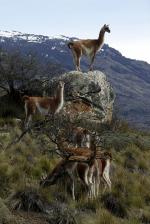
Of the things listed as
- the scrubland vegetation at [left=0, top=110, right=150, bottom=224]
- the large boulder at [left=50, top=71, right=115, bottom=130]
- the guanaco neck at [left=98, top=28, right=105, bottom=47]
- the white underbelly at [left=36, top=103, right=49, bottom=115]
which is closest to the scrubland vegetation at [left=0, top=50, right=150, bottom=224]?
the scrubland vegetation at [left=0, top=110, right=150, bottom=224]

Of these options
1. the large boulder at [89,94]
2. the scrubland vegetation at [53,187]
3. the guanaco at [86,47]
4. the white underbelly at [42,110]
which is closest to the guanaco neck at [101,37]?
the guanaco at [86,47]

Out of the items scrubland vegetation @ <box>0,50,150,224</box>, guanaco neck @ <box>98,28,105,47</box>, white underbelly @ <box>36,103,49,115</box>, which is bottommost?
scrubland vegetation @ <box>0,50,150,224</box>

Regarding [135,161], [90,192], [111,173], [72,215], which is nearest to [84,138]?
[111,173]

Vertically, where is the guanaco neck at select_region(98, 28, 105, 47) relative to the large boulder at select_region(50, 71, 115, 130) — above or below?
above

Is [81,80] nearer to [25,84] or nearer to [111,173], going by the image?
[25,84]

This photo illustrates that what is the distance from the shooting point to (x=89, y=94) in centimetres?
2114

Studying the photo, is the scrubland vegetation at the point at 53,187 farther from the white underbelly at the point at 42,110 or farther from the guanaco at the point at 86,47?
the guanaco at the point at 86,47

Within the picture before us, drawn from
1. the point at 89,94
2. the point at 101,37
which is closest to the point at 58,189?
the point at 89,94

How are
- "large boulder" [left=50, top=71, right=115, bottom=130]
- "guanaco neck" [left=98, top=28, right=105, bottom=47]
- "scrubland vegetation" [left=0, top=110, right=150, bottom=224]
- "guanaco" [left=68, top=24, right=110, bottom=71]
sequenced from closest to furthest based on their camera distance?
"scrubland vegetation" [left=0, top=110, right=150, bottom=224]
"large boulder" [left=50, top=71, right=115, bottom=130]
"guanaco" [left=68, top=24, right=110, bottom=71]
"guanaco neck" [left=98, top=28, right=105, bottom=47]

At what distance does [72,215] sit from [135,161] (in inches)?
347

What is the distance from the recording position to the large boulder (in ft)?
66.5

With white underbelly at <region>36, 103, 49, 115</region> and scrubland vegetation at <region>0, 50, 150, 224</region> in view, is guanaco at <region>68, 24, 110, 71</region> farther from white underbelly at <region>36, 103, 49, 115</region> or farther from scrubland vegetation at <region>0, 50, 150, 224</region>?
white underbelly at <region>36, 103, 49, 115</region>

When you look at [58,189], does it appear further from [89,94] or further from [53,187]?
[89,94]

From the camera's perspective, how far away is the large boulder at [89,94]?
20.3 meters
